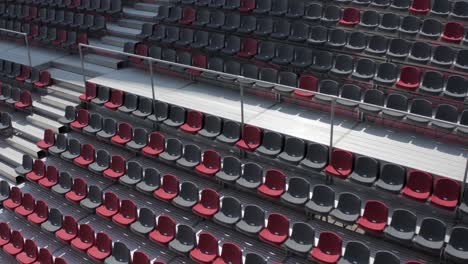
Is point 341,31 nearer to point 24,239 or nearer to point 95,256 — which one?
point 95,256

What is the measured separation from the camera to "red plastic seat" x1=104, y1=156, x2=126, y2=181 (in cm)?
868

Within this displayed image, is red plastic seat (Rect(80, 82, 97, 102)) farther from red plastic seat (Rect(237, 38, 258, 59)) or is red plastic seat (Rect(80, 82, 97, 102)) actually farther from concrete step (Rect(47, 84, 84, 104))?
red plastic seat (Rect(237, 38, 258, 59))

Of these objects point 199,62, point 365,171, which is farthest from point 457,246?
point 199,62

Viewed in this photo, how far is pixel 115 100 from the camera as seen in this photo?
32.9 ft

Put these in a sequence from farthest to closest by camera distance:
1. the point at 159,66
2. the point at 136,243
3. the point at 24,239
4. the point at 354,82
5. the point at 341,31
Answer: the point at 159,66, the point at 341,31, the point at 354,82, the point at 24,239, the point at 136,243

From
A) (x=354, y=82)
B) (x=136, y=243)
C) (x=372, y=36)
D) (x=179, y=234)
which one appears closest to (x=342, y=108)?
(x=354, y=82)

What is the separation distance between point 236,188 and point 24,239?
3.57 metres

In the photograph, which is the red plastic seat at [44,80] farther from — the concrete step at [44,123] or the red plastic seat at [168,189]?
the red plastic seat at [168,189]

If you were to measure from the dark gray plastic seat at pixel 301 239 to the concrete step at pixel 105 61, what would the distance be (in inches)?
249

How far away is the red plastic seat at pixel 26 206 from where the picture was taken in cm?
867

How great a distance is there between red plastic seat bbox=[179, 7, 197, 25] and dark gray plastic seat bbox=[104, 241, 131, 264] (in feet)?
19.7

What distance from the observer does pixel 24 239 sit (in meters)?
8.43

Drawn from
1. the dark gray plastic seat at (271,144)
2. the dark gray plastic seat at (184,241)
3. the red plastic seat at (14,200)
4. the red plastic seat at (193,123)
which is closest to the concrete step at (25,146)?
the red plastic seat at (14,200)

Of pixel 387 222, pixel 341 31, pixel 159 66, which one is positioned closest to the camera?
pixel 387 222
